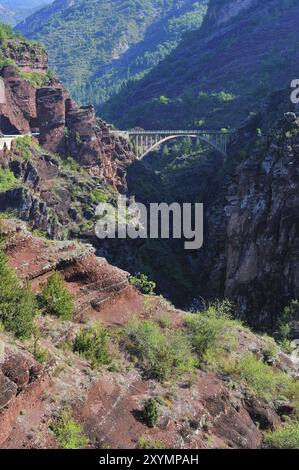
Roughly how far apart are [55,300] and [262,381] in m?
8.24

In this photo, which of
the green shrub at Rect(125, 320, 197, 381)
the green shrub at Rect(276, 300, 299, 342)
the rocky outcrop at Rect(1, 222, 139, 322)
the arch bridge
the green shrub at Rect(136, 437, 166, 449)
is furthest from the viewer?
the arch bridge

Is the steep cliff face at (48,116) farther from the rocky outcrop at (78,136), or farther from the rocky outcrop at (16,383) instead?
the rocky outcrop at (16,383)

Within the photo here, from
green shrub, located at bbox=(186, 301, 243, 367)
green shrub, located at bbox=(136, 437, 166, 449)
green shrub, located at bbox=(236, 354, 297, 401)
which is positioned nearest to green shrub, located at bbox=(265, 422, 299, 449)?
green shrub, located at bbox=(236, 354, 297, 401)

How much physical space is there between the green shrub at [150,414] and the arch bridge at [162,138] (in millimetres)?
86822

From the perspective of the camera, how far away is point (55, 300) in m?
20.8

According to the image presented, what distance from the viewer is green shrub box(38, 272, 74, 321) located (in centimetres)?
2086

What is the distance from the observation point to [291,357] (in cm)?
2848

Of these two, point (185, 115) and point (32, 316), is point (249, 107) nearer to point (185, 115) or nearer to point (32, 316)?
point (185, 115)

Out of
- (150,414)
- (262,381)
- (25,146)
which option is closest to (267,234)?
(262,381)

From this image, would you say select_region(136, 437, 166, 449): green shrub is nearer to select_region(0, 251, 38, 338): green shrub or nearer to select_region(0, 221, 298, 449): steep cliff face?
select_region(0, 221, 298, 449): steep cliff face

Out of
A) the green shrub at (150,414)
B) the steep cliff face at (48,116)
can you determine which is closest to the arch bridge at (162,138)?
the steep cliff face at (48,116)

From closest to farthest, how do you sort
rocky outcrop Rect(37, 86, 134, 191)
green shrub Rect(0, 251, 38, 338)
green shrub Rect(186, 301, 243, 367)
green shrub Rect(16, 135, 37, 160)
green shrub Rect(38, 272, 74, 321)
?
green shrub Rect(0, 251, 38, 338), green shrub Rect(38, 272, 74, 321), green shrub Rect(186, 301, 243, 367), green shrub Rect(16, 135, 37, 160), rocky outcrop Rect(37, 86, 134, 191)

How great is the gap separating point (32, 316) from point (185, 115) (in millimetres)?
120141

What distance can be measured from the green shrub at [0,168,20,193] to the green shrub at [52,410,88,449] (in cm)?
5244
